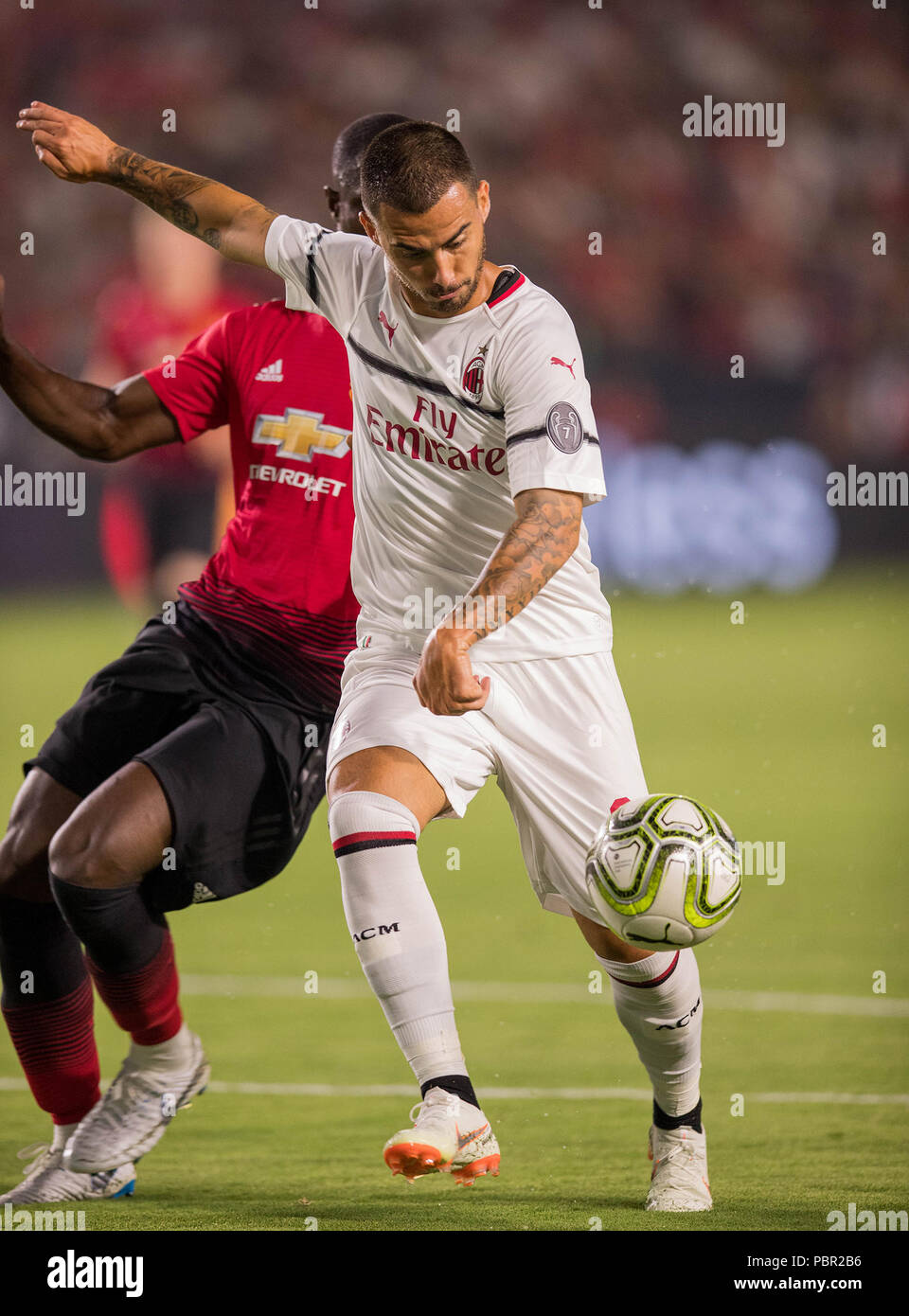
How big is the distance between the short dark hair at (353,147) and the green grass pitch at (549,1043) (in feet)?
8.02

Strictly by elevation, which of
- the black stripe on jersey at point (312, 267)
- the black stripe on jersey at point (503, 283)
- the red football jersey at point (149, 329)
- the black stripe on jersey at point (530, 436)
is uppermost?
the red football jersey at point (149, 329)

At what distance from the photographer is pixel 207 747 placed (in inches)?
155

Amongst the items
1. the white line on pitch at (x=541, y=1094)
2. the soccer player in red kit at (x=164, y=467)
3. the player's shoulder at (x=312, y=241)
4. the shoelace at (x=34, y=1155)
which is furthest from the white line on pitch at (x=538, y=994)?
the player's shoulder at (x=312, y=241)

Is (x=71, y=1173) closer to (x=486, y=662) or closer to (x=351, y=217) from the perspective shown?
A: (x=486, y=662)

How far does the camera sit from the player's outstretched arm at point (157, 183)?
3812 mm

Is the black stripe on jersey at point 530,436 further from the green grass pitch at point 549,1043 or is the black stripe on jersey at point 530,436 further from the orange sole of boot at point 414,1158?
the green grass pitch at point 549,1043

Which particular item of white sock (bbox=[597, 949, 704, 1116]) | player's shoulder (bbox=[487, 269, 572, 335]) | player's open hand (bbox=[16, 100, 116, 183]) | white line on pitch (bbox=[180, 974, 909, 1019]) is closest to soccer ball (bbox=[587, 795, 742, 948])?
white sock (bbox=[597, 949, 704, 1116])

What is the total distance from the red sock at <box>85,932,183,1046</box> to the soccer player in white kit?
893mm

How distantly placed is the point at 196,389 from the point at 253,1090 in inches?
82.3

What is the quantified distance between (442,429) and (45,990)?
1.73 m

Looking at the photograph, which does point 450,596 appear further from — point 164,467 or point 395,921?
point 164,467

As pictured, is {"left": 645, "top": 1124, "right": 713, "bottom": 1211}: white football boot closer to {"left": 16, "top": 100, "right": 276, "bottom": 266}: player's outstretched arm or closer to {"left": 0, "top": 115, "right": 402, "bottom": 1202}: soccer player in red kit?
{"left": 0, "top": 115, "right": 402, "bottom": 1202}: soccer player in red kit

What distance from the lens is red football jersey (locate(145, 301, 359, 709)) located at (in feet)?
13.7

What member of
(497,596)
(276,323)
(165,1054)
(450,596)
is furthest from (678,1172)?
(276,323)
